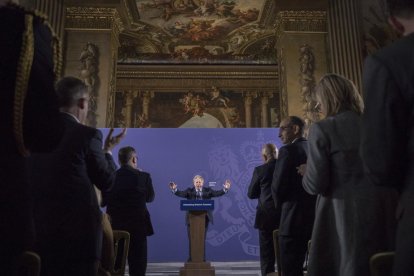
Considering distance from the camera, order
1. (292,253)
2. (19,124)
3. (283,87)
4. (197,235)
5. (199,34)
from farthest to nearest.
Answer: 1. (199,34)
2. (283,87)
3. (197,235)
4. (292,253)
5. (19,124)

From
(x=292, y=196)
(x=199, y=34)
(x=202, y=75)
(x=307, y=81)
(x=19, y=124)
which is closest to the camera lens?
(x=19, y=124)

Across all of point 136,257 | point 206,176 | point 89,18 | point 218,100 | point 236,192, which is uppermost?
point 89,18

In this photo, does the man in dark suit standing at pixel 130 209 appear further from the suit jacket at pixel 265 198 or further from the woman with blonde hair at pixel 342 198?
the woman with blonde hair at pixel 342 198

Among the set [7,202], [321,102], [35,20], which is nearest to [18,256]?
[7,202]

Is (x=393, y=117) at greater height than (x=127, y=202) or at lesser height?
greater

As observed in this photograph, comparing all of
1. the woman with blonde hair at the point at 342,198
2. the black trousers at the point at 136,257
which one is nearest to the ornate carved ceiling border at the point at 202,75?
the black trousers at the point at 136,257

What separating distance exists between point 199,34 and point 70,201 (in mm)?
14097

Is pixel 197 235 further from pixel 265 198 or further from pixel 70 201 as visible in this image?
pixel 70 201

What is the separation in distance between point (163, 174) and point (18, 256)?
740 cm

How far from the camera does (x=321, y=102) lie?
2.44 metres

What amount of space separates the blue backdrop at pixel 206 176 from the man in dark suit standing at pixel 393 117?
689 centimetres

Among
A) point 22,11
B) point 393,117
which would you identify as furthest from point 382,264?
point 22,11

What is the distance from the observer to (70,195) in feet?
6.54

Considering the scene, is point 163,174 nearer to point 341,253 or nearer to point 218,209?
point 218,209
